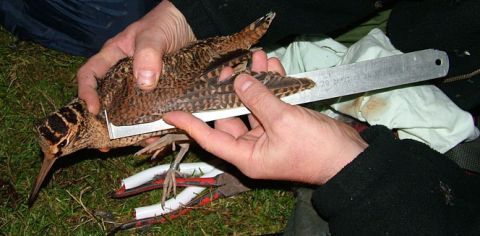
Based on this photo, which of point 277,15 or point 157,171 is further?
point 157,171

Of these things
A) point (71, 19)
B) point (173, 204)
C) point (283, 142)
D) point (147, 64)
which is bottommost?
point (173, 204)

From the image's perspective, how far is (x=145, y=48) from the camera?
3.17 metres

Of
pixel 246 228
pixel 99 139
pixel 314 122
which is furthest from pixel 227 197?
pixel 314 122

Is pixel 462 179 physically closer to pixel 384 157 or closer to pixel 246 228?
pixel 384 157

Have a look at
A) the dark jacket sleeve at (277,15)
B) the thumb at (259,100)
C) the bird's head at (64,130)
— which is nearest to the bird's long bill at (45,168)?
the bird's head at (64,130)

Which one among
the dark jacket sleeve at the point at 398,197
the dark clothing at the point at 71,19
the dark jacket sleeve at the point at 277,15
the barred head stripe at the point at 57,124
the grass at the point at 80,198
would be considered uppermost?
the dark jacket sleeve at the point at 277,15

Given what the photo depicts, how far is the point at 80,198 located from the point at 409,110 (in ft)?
8.55

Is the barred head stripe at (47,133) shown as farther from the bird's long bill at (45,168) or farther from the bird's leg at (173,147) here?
the bird's leg at (173,147)

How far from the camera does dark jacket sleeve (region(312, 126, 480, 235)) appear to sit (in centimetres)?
258

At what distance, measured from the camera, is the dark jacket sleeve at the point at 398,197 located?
2578 mm

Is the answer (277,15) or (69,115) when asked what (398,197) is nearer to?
(277,15)

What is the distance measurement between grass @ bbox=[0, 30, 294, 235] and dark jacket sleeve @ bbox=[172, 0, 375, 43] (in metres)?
1.39

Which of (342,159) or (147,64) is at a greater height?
(147,64)

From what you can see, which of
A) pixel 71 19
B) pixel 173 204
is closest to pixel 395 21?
pixel 173 204
